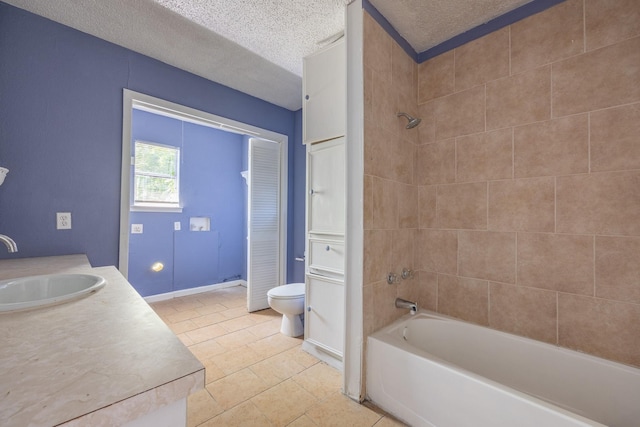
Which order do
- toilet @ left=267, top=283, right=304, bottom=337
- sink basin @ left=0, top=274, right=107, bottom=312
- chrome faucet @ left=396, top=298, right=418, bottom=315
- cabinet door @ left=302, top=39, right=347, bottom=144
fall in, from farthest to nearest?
toilet @ left=267, top=283, right=304, bottom=337
cabinet door @ left=302, top=39, right=347, bottom=144
chrome faucet @ left=396, top=298, right=418, bottom=315
sink basin @ left=0, top=274, right=107, bottom=312

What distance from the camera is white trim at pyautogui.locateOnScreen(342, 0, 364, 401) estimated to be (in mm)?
1613

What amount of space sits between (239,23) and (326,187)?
4.21 ft

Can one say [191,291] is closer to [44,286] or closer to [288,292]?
[288,292]

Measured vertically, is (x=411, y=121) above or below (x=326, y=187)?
above

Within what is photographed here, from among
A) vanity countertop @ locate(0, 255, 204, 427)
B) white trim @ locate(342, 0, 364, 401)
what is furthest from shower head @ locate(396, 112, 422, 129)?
vanity countertop @ locate(0, 255, 204, 427)

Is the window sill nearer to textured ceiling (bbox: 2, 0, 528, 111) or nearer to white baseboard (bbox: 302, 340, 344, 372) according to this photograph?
textured ceiling (bbox: 2, 0, 528, 111)

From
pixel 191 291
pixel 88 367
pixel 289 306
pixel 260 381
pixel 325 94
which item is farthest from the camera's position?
pixel 191 291

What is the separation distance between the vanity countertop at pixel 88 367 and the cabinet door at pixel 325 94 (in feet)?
5.38

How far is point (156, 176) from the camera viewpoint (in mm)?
3580

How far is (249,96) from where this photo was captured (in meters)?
2.90

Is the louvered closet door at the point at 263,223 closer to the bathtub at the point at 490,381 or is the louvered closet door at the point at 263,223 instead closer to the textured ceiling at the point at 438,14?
the bathtub at the point at 490,381

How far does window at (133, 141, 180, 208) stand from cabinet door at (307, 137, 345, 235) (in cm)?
241

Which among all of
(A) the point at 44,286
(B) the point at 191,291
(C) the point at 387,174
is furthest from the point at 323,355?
(B) the point at 191,291

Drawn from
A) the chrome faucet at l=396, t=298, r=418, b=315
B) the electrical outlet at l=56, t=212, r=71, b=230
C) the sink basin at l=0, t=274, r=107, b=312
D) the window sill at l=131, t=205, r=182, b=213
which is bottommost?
the chrome faucet at l=396, t=298, r=418, b=315
